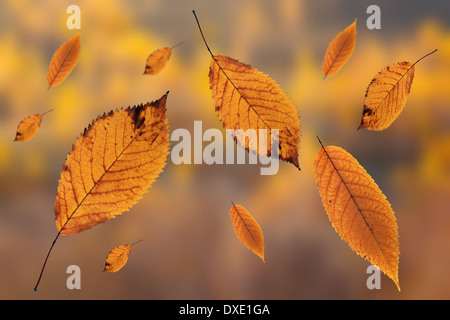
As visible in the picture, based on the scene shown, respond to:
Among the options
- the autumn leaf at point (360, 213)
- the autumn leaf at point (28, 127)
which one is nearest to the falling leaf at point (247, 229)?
the autumn leaf at point (360, 213)

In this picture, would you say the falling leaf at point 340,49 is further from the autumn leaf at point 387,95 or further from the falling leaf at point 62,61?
Result: the falling leaf at point 62,61

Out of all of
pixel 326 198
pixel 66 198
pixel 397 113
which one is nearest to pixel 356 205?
pixel 326 198

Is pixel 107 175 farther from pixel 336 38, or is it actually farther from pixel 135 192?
pixel 336 38

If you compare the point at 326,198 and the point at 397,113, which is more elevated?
the point at 397,113

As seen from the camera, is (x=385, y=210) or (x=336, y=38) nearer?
(x=385, y=210)

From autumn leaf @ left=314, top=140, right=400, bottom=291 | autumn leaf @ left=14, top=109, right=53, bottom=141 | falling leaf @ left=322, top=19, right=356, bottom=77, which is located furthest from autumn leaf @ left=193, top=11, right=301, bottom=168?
autumn leaf @ left=14, top=109, right=53, bottom=141

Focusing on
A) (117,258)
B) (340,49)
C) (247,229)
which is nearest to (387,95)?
(340,49)
